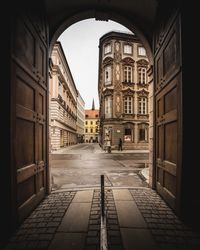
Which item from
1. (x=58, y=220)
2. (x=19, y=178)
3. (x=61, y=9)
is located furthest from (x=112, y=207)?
(x=61, y=9)

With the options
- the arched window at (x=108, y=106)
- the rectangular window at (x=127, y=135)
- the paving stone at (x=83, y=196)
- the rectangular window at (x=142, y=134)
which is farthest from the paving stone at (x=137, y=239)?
the rectangular window at (x=142, y=134)

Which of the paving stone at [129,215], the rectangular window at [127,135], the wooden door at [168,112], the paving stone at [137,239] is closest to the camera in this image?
the paving stone at [137,239]

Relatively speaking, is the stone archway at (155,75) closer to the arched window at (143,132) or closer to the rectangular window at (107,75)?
the rectangular window at (107,75)

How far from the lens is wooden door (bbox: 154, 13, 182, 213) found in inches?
139

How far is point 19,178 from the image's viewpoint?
3211 millimetres

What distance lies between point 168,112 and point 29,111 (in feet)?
10.3

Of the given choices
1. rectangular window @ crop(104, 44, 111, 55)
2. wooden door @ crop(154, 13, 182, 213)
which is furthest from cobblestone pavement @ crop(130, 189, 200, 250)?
rectangular window @ crop(104, 44, 111, 55)

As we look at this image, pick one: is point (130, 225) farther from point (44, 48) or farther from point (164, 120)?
point (44, 48)

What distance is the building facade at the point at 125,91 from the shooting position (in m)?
24.3

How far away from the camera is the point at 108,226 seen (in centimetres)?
321

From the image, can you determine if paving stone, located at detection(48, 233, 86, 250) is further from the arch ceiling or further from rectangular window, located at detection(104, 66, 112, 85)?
rectangular window, located at detection(104, 66, 112, 85)

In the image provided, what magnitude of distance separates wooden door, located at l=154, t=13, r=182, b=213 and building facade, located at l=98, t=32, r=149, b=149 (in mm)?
19081

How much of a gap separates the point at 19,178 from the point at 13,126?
984 millimetres

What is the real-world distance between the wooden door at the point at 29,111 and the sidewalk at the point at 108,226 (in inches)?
17.2
